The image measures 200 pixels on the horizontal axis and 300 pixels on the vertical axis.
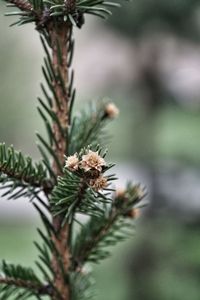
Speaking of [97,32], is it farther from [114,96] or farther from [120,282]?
[120,282]

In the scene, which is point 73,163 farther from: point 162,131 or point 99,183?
point 162,131

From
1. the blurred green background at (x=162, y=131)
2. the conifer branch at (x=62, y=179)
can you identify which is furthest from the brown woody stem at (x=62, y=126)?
the blurred green background at (x=162, y=131)

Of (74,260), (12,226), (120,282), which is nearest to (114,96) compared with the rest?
(120,282)

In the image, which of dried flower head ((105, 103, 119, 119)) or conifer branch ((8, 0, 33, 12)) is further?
dried flower head ((105, 103, 119, 119))

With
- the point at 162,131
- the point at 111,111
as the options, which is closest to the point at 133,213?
the point at 111,111

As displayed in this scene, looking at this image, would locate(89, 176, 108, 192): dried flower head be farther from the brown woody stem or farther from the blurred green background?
the blurred green background

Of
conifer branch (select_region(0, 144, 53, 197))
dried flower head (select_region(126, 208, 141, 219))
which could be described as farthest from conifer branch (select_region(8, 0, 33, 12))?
dried flower head (select_region(126, 208, 141, 219))

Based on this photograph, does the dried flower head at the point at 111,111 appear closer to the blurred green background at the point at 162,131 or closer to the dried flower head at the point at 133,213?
the dried flower head at the point at 133,213

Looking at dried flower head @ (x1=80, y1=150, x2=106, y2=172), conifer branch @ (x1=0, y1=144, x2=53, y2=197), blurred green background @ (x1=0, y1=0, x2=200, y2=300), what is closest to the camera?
dried flower head @ (x1=80, y1=150, x2=106, y2=172)

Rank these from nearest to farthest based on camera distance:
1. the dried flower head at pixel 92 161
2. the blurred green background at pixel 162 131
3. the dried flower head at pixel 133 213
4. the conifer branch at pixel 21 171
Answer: the dried flower head at pixel 92 161, the conifer branch at pixel 21 171, the dried flower head at pixel 133 213, the blurred green background at pixel 162 131

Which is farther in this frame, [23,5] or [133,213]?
[133,213]
